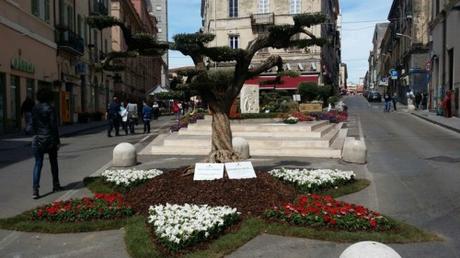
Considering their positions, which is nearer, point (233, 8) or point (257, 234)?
point (257, 234)

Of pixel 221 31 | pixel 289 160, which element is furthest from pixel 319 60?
pixel 289 160

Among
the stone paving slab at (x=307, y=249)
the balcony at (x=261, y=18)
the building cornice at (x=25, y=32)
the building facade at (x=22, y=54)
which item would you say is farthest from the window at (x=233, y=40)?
the stone paving slab at (x=307, y=249)

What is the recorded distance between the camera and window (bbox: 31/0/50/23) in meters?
28.9

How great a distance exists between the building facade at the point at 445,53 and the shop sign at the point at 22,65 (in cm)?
2445

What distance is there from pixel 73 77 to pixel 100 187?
94.0 feet

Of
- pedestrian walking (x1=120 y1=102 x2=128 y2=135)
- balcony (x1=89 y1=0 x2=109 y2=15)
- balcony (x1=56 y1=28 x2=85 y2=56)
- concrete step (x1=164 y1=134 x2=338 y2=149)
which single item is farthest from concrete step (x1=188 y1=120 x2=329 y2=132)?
balcony (x1=89 y1=0 x2=109 y2=15)

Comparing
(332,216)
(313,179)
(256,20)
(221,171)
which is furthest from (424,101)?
(332,216)

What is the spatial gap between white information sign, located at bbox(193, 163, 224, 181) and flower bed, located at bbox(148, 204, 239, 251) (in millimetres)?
1199

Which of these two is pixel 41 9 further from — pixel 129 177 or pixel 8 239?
pixel 8 239

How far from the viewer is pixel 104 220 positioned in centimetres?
681

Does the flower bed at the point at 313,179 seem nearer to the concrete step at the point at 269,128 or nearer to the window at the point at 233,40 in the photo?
the concrete step at the point at 269,128

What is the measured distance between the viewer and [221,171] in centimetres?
811

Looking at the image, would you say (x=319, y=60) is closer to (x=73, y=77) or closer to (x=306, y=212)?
(x=73, y=77)

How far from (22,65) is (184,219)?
22935 mm
